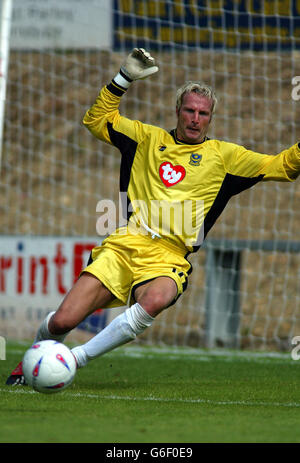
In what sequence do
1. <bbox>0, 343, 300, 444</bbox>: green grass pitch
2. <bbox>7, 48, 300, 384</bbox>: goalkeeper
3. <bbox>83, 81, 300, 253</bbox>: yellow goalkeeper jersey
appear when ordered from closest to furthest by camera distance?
<bbox>0, 343, 300, 444</bbox>: green grass pitch
<bbox>7, 48, 300, 384</bbox>: goalkeeper
<bbox>83, 81, 300, 253</bbox>: yellow goalkeeper jersey

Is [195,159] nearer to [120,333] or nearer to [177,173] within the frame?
[177,173]

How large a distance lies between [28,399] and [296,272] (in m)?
8.46

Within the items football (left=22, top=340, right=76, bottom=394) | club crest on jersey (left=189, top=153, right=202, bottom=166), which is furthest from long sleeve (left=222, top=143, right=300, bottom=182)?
football (left=22, top=340, right=76, bottom=394)

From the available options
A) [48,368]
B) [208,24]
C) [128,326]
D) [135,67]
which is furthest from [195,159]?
[208,24]

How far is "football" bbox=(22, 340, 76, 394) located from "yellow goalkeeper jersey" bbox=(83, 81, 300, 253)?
4.06ft

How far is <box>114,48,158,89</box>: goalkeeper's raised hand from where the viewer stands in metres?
5.80

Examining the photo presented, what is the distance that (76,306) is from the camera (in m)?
5.43

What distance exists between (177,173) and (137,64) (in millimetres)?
761

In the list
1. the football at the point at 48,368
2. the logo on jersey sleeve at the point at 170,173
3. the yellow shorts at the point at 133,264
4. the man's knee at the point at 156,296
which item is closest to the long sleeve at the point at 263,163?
the logo on jersey sleeve at the point at 170,173

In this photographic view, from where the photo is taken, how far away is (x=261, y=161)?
572cm

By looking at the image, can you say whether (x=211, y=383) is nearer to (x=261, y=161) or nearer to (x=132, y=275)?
(x=132, y=275)

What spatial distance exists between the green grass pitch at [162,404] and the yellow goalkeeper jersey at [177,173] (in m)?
1.02

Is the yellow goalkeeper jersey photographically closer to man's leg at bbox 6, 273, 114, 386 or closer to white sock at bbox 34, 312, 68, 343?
man's leg at bbox 6, 273, 114, 386

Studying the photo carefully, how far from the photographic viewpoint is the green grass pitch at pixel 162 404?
378 cm
